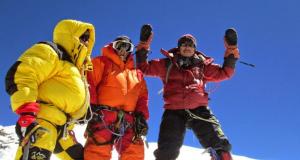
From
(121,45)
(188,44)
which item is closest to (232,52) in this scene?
(188,44)

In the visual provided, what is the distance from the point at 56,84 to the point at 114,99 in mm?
1522

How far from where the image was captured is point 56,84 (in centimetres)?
561

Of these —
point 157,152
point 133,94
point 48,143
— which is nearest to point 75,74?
point 48,143

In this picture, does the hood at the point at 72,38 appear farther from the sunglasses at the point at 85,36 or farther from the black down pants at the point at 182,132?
the black down pants at the point at 182,132

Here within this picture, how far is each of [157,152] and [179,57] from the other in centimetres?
209

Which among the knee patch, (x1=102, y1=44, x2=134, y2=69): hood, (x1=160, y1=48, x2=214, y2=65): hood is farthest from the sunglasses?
the knee patch

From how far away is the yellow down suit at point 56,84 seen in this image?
5.11 metres

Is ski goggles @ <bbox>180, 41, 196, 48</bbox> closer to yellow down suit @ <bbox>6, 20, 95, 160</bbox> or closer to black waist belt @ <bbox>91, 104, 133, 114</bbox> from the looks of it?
black waist belt @ <bbox>91, 104, 133, 114</bbox>

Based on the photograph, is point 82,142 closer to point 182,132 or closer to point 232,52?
point 232,52

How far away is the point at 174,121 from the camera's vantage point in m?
7.47

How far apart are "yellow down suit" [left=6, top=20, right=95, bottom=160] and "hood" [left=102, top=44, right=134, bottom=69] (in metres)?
0.91

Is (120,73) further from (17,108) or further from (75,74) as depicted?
(17,108)

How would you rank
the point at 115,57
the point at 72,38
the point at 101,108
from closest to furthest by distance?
the point at 72,38, the point at 101,108, the point at 115,57

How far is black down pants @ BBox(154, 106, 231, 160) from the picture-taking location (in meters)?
7.10
